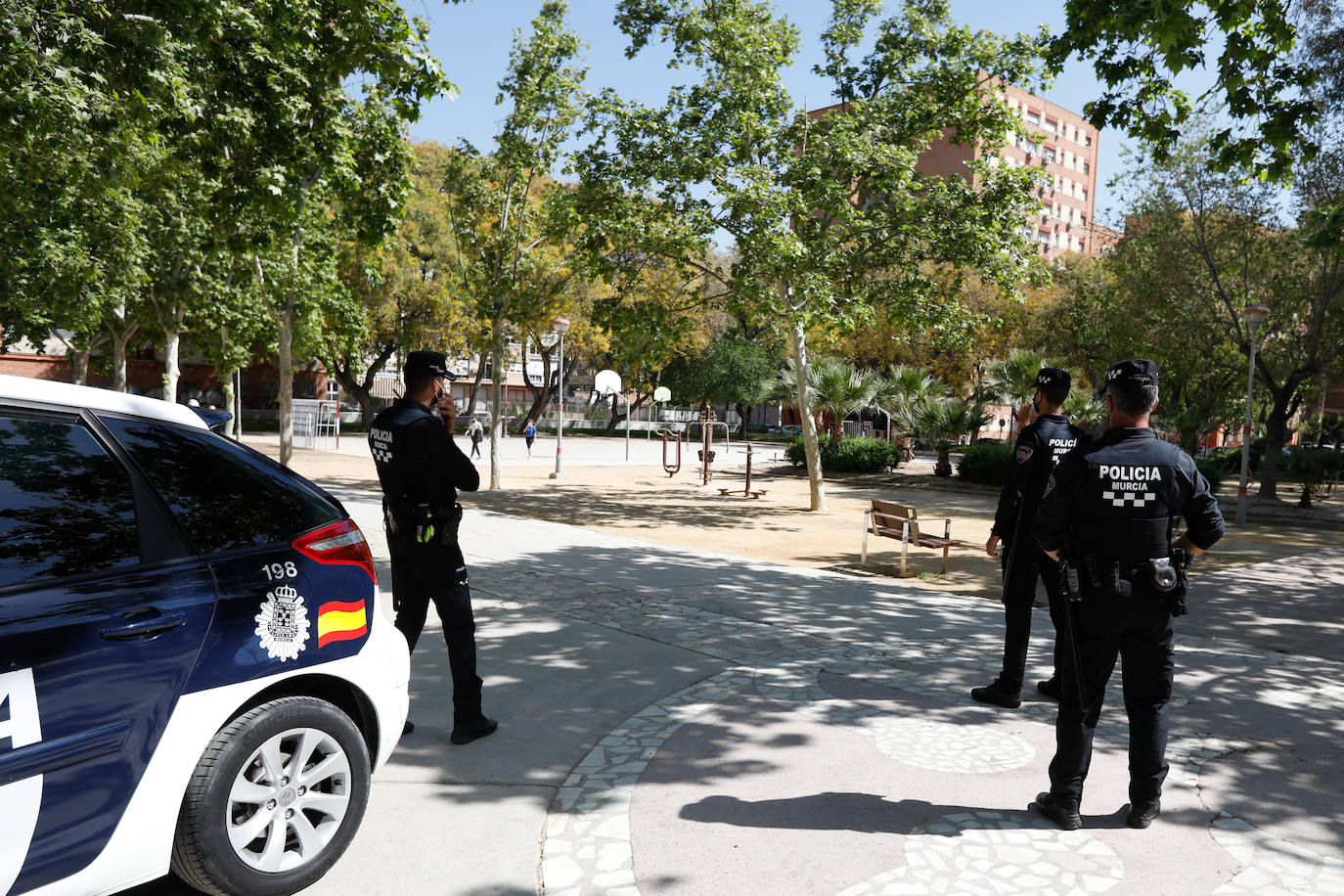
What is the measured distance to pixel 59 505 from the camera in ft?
8.27

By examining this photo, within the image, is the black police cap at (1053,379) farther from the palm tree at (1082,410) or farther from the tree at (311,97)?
the palm tree at (1082,410)

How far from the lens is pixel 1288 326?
23.2 m

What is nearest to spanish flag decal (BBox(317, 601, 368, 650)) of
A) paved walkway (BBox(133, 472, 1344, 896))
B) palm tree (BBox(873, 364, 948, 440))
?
paved walkway (BBox(133, 472, 1344, 896))

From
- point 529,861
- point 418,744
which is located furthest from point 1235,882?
point 418,744

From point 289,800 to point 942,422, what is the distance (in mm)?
22627

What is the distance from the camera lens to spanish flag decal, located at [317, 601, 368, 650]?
307 cm

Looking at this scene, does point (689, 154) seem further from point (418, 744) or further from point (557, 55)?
point (418, 744)

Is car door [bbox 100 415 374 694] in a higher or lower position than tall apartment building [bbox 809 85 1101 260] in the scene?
lower

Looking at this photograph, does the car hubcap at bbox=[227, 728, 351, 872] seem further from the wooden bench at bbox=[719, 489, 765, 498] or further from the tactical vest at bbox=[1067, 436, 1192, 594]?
the wooden bench at bbox=[719, 489, 765, 498]

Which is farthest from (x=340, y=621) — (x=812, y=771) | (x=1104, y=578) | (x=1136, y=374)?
(x=1136, y=374)

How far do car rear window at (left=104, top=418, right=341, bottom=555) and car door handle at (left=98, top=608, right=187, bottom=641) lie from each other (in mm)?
252

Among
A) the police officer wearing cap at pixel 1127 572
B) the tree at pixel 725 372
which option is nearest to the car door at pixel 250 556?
the police officer wearing cap at pixel 1127 572

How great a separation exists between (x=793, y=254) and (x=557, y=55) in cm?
664

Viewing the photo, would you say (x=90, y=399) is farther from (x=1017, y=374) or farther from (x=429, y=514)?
(x=1017, y=374)
